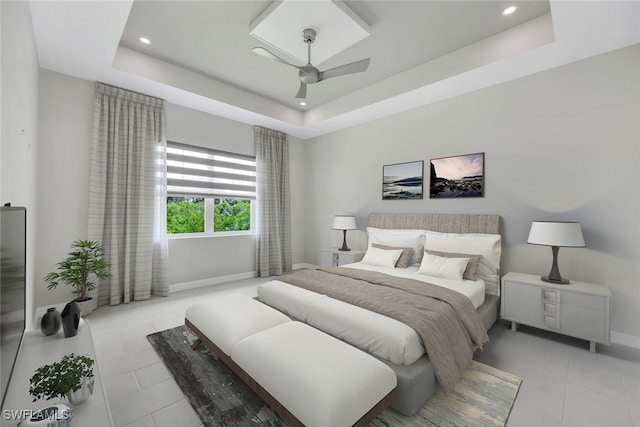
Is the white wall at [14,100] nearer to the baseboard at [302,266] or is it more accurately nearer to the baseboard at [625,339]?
the baseboard at [302,266]

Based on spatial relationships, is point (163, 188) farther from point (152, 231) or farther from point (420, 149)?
point (420, 149)

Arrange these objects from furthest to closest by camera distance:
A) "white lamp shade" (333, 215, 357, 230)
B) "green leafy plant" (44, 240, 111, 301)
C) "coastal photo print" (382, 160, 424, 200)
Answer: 1. "white lamp shade" (333, 215, 357, 230)
2. "coastal photo print" (382, 160, 424, 200)
3. "green leafy plant" (44, 240, 111, 301)

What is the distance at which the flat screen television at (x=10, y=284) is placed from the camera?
3.64 ft

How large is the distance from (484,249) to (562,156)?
4.09ft

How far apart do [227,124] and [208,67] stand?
1.13 m

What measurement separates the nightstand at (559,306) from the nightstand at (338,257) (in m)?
2.06

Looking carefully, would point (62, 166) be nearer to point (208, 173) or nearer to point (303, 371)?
point (208, 173)

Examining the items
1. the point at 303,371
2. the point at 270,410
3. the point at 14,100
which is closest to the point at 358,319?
the point at 303,371

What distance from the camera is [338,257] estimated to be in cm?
457

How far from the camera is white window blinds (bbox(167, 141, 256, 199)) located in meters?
4.09

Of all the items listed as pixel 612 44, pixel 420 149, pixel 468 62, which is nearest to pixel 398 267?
pixel 420 149

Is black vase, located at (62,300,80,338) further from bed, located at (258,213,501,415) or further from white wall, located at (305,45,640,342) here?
white wall, located at (305,45,640,342)

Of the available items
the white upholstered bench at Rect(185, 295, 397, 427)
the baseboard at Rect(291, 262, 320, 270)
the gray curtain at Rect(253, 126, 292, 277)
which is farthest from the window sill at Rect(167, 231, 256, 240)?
the white upholstered bench at Rect(185, 295, 397, 427)

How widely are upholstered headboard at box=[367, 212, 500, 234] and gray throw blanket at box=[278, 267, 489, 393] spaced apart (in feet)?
3.96
